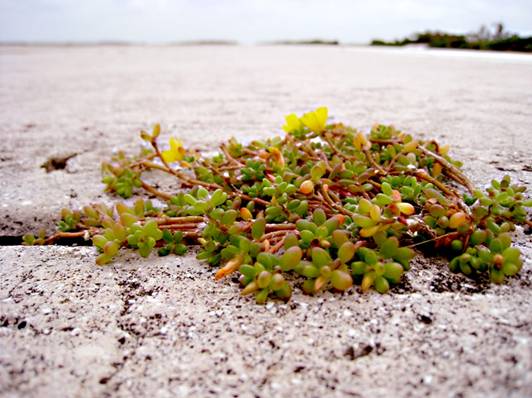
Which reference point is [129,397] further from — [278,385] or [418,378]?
[418,378]

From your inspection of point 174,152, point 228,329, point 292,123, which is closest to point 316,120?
point 292,123

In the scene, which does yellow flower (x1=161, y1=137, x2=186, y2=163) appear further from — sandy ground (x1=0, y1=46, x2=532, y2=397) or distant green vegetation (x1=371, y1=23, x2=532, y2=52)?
distant green vegetation (x1=371, y1=23, x2=532, y2=52)

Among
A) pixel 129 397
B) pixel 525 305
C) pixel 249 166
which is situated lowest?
pixel 129 397

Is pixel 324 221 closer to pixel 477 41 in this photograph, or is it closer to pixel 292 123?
pixel 292 123

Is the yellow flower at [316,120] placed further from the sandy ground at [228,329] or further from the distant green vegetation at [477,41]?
the distant green vegetation at [477,41]

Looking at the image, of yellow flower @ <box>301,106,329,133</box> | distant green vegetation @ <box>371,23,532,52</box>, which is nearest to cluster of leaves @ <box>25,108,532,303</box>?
yellow flower @ <box>301,106,329,133</box>

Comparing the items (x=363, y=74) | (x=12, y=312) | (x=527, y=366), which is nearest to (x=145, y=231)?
(x=12, y=312)
